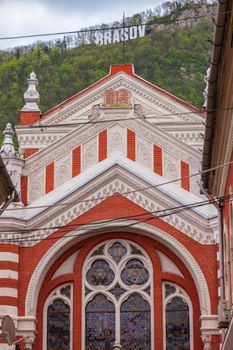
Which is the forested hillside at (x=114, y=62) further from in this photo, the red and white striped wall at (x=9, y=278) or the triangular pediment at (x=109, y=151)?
the red and white striped wall at (x=9, y=278)

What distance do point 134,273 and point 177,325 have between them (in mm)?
1778

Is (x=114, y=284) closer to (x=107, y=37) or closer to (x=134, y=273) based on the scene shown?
(x=134, y=273)

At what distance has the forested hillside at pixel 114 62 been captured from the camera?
69.5 m

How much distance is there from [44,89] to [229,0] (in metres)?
56.4

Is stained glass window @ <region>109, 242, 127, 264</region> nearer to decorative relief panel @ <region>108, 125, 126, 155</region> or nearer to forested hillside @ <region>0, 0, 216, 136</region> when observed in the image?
decorative relief panel @ <region>108, 125, 126, 155</region>

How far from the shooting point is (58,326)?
2741cm

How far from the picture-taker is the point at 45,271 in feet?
89.8

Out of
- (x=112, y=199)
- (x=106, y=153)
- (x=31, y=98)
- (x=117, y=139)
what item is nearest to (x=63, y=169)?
(x=106, y=153)

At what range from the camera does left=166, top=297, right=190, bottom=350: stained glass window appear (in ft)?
88.9

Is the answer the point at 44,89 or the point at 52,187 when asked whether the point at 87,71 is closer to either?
the point at 44,89

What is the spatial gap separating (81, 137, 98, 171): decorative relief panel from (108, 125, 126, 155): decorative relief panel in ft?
1.37

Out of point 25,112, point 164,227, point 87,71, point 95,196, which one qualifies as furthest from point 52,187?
point 87,71

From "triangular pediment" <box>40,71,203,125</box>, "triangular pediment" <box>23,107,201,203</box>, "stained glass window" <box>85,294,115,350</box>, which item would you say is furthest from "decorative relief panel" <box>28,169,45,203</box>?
"triangular pediment" <box>40,71,203,125</box>

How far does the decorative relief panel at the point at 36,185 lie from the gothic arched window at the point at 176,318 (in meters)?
4.25
